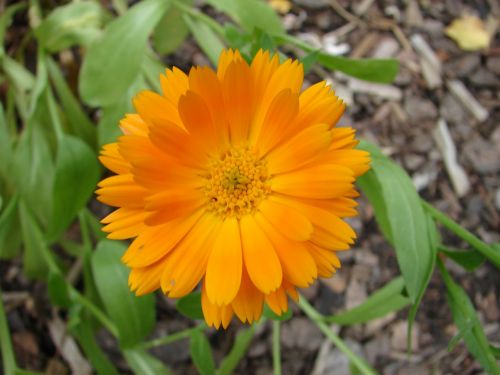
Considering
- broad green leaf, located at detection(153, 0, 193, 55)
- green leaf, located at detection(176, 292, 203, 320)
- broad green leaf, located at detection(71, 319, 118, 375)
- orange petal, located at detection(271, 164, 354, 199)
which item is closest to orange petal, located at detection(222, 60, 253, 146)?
orange petal, located at detection(271, 164, 354, 199)

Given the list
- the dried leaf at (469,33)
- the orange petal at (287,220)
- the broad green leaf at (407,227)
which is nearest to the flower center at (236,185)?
the orange petal at (287,220)

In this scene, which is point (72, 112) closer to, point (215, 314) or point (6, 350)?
point (6, 350)

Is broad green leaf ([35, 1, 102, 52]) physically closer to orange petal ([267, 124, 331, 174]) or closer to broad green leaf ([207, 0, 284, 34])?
broad green leaf ([207, 0, 284, 34])

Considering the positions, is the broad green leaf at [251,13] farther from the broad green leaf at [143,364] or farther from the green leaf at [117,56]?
the broad green leaf at [143,364]

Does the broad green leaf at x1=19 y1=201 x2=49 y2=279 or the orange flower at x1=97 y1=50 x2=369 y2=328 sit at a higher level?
the orange flower at x1=97 y1=50 x2=369 y2=328

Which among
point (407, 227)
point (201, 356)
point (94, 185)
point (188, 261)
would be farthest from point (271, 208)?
point (94, 185)

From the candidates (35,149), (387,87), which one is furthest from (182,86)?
(387,87)
